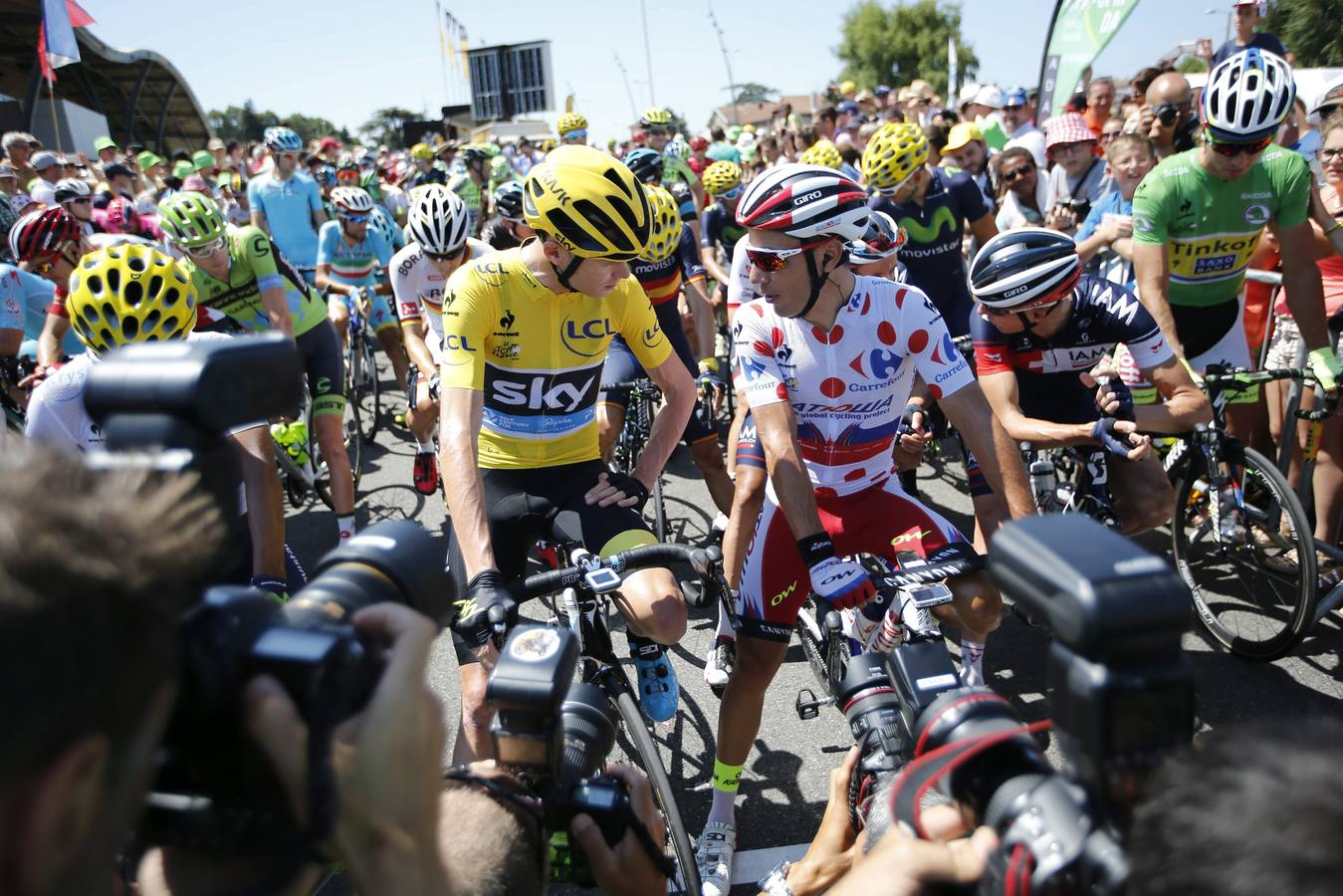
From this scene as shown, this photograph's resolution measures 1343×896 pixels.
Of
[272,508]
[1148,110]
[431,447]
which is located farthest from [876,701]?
[1148,110]

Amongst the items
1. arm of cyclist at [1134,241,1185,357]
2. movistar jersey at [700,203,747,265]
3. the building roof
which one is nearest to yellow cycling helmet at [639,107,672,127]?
movistar jersey at [700,203,747,265]

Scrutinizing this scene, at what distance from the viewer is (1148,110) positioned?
716 cm

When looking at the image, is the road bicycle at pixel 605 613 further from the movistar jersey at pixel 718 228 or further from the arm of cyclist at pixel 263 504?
the movistar jersey at pixel 718 228

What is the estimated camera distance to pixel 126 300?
3.19 m

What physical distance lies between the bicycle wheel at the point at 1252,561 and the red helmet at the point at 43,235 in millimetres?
6757

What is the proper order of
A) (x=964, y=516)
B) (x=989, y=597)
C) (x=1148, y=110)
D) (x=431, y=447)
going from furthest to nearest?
(x=1148, y=110)
(x=431, y=447)
(x=964, y=516)
(x=989, y=597)

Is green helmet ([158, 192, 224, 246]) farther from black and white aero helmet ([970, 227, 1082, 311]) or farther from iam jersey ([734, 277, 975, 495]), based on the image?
black and white aero helmet ([970, 227, 1082, 311])

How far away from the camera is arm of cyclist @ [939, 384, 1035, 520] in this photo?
9.91 ft

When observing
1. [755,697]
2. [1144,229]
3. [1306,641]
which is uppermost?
[1144,229]

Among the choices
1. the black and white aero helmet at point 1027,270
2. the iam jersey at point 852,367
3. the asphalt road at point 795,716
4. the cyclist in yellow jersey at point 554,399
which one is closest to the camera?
the cyclist in yellow jersey at point 554,399

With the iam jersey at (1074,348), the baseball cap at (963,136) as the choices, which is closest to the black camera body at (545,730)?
the iam jersey at (1074,348)

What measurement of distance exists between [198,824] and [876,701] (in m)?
1.33

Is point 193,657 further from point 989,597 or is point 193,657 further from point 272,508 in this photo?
point 989,597

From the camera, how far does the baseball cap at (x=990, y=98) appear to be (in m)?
11.4
